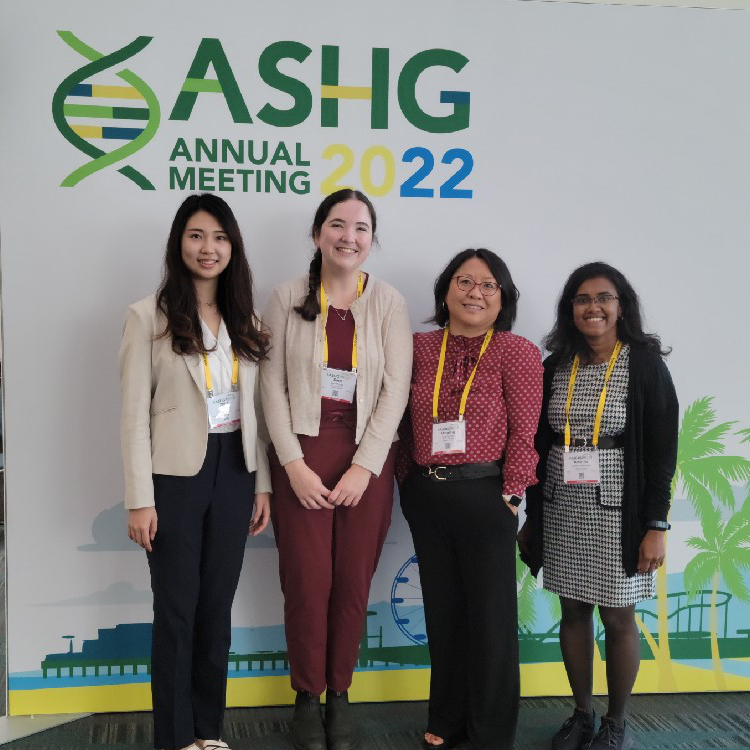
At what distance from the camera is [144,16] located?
2.49m

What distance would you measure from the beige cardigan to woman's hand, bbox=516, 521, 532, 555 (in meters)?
0.61

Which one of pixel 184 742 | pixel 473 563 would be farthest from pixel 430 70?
pixel 184 742

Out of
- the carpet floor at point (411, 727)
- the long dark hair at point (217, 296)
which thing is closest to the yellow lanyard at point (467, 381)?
the long dark hair at point (217, 296)

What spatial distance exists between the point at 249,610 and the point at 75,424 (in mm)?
928

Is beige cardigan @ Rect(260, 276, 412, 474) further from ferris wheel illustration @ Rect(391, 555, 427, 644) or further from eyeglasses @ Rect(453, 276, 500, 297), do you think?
ferris wheel illustration @ Rect(391, 555, 427, 644)

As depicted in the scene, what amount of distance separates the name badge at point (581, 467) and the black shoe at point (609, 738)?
2.75 feet

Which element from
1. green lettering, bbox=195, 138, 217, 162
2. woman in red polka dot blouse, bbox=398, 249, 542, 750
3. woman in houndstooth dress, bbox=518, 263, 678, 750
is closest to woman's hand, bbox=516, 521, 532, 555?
woman in houndstooth dress, bbox=518, 263, 678, 750

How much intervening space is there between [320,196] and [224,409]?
2.99 ft

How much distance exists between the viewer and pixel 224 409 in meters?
2.17

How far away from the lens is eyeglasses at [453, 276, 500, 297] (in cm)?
223

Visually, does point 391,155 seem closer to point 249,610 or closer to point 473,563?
point 473,563

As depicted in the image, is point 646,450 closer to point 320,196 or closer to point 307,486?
point 307,486

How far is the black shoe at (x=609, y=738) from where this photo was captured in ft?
7.79

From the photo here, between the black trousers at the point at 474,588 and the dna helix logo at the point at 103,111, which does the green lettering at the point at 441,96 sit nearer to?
the dna helix logo at the point at 103,111
